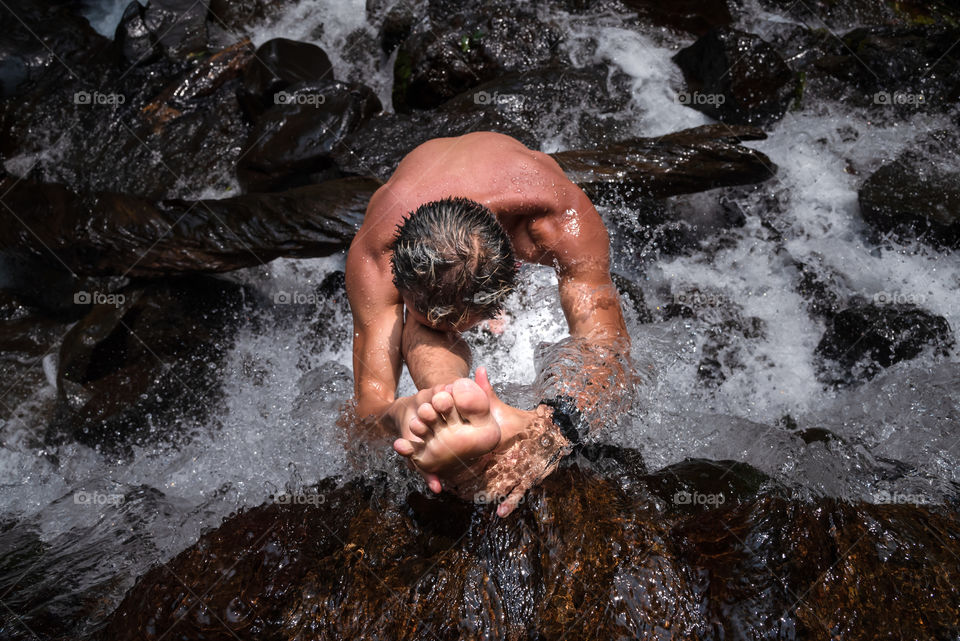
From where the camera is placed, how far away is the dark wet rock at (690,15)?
5.34 metres

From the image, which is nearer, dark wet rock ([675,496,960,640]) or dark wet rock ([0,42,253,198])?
dark wet rock ([675,496,960,640])

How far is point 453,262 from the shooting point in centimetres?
248

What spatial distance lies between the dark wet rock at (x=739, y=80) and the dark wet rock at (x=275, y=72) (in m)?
2.91

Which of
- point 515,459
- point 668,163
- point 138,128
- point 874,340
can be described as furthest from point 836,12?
point 138,128

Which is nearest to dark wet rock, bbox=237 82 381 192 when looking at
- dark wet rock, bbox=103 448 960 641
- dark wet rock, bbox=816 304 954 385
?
dark wet rock, bbox=103 448 960 641

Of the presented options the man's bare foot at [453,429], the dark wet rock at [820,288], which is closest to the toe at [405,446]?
the man's bare foot at [453,429]

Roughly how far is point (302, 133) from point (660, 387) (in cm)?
317

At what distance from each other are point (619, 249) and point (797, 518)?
2.24 metres

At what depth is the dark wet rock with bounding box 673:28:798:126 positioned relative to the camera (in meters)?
4.64

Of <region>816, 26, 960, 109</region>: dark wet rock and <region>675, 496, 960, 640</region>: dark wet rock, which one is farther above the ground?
<region>816, 26, 960, 109</region>: dark wet rock

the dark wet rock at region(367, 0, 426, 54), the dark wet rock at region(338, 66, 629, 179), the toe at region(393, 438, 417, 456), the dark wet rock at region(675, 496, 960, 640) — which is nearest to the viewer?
the toe at region(393, 438, 417, 456)

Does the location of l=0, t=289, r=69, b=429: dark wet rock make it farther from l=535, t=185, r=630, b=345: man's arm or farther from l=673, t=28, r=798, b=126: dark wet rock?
l=673, t=28, r=798, b=126: dark wet rock

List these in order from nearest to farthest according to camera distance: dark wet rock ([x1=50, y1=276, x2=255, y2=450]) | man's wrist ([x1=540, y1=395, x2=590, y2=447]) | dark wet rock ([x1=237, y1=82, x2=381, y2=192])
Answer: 1. man's wrist ([x1=540, y1=395, x2=590, y2=447])
2. dark wet rock ([x1=50, y1=276, x2=255, y2=450])
3. dark wet rock ([x1=237, y1=82, x2=381, y2=192])

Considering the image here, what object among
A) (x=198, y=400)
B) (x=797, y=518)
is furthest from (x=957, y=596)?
(x=198, y=400)
